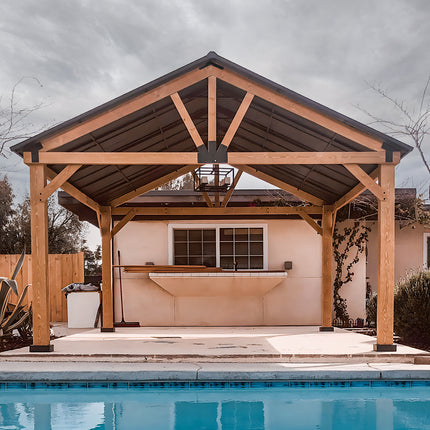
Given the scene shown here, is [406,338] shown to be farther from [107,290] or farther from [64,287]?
[64,287]

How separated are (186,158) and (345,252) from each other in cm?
640

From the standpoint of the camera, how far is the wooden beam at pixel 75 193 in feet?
23.6

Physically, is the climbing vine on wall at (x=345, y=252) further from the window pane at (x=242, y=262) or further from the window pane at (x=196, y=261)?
the window pane at (x=196, y=261)

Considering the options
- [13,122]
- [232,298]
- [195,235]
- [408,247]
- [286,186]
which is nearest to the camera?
[286,186]

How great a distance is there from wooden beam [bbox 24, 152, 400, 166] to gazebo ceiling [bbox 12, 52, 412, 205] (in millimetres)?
257

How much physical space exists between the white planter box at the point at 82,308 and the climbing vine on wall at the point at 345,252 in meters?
5.95

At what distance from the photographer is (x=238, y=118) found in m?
6.35

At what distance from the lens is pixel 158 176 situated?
10.1m

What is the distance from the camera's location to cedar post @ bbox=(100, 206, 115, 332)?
9.72 meters

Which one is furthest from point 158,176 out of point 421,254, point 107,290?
point 421,254

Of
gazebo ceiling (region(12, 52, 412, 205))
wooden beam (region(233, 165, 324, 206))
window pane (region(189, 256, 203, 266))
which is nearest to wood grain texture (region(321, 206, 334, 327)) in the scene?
wooden beam (region(233, 165, 324, 206))

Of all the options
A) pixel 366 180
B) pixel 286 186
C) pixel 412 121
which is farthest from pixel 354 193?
pixel 412 121

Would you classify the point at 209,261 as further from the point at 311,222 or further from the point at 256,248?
the point at 311,222

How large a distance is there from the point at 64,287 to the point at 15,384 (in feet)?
20.5
